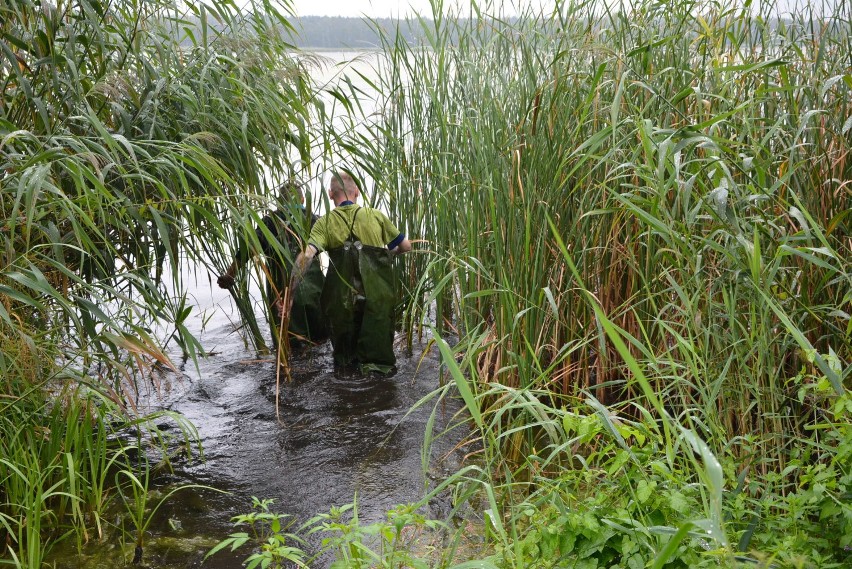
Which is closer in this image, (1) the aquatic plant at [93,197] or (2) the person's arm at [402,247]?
(1) the aquatic plant at [93,197]

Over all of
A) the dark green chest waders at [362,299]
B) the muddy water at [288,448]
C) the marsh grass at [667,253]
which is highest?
the marsh grass at [667,253]

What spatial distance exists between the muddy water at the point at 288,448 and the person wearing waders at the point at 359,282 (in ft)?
0.56

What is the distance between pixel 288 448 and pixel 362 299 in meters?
1.48

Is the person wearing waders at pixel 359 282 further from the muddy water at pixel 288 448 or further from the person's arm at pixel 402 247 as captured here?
the muddy water at pixel 288 448

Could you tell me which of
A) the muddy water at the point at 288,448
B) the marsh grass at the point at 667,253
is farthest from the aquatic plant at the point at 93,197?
the marsh grass at the point at 667,253

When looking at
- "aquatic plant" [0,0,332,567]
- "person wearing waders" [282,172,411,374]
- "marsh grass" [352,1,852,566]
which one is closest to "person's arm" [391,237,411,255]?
"person wearing waders" [282,172,411,374]

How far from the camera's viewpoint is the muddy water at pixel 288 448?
353cm

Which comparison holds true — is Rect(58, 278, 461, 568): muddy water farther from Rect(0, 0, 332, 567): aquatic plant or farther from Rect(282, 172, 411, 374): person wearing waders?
Rect(0, 0, 332, 567): aquatic plant

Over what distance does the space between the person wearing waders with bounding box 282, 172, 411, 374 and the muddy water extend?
0.17 m

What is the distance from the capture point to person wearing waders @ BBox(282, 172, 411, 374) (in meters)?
5.60

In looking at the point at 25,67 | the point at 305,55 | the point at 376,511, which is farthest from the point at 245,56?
the point at 376,511

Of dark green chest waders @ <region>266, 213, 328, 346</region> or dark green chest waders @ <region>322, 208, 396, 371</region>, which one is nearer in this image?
dark green chest waders @ <region>322, 208, 396, 371</region>

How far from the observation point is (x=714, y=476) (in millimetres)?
1530

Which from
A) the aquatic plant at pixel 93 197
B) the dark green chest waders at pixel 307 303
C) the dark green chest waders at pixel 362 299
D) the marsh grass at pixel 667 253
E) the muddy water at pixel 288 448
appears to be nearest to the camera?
the marsh grass at pixel 667 253
